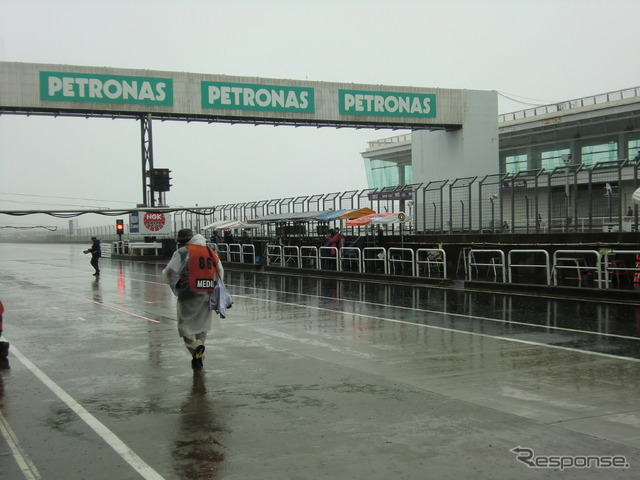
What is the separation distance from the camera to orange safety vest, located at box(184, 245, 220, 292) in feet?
28.1

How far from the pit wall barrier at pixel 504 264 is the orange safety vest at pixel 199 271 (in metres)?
10.6

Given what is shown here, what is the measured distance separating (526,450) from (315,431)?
5.70 ft

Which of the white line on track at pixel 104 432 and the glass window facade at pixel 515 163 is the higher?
the glass window facade at pixel 515 163

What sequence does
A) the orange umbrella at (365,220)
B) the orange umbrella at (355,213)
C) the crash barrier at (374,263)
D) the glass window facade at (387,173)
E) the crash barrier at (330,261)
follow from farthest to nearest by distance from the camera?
the glass window facade at (387,173) → the orange umbrella at (355,213) → the crash barrier at (330,261) → the orange umbrella at (365,220) → the crash barrier at (374,263)

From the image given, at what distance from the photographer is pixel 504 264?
62.1ft

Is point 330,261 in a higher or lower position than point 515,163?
lower

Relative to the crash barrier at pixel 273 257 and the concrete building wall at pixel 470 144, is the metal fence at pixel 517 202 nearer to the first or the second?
the crash barrier at pixel 273 257

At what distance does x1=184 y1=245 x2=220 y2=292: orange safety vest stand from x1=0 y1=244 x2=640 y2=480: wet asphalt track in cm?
105

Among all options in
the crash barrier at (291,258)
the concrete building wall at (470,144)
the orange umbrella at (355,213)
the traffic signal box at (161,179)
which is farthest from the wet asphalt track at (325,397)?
the concrete building wall at (470,144)

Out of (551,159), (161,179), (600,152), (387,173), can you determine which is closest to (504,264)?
(161,179)

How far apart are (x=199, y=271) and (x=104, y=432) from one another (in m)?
3.12

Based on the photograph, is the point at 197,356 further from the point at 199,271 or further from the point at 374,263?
the point at 374,263

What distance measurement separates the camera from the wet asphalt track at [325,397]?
5.01 metres

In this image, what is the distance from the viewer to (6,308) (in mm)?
15836
